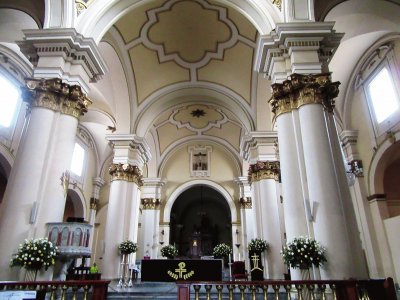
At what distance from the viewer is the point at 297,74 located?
6.06m

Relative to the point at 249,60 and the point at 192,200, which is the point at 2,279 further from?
the point at 192,200

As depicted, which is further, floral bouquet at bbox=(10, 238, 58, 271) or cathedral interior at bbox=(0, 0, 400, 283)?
cathedral interior at bbox=(0, 0, 400, 283)

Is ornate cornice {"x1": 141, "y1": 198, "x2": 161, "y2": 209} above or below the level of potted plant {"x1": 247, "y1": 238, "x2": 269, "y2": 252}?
above

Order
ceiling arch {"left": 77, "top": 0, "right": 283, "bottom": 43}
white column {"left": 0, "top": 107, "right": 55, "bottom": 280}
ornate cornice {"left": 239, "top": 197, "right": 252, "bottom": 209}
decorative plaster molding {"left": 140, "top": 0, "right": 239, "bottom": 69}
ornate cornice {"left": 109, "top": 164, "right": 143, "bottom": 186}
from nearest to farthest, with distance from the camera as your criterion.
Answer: white column {"left": 0, "top": 107, "right": 55, "bottom": 280} → ceiling arch {"left": 77, "top": 0, "right": 283, "bottom": 43} → decorative plaster molding {"left": 140, "top": 0, "right": 239, "bottom": 69} → ornate cornice {"left": 109, "top": 164, "right": 143, "bottom": 186} → ornate cornice {"left": 239, "top": 197, "right": 252, "bottom": 209}

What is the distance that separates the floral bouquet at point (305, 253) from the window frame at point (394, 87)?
6.40 metres

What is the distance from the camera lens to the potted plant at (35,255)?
4.80 m

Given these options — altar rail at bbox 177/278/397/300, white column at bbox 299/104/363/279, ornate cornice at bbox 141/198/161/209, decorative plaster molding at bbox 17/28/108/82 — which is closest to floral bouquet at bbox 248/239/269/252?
white column at bbox 299/104/363/279

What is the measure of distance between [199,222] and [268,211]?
15.8m

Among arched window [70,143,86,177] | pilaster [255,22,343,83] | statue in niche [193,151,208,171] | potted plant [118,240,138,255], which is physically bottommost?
potted plant [118,240,138,255]

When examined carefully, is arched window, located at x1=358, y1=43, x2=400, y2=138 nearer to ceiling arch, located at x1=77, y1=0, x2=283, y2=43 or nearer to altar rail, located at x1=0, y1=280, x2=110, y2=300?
ceiling arch, located at x1=77, y1=0, x2=283, y2=43

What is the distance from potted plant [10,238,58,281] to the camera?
4797 millimetres

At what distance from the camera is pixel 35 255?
485cm

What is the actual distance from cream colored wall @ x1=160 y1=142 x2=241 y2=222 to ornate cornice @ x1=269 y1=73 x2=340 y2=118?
12.0 m

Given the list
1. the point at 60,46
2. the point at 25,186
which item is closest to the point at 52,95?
the point at 60,46
